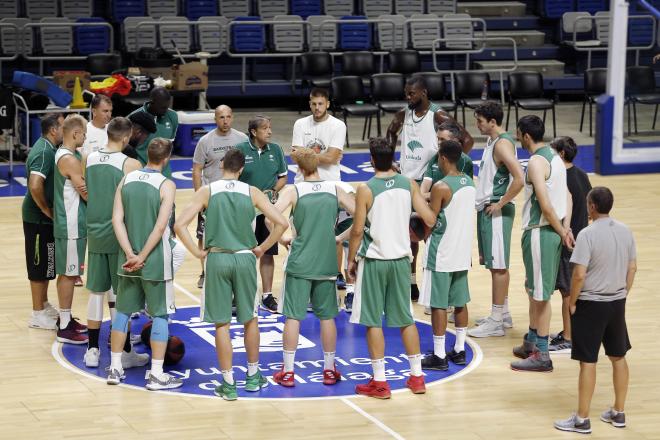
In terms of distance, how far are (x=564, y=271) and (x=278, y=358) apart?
2.29m

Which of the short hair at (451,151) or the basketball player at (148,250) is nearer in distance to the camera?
the basketball player at (148,250)

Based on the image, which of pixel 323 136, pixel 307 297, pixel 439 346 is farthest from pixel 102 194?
pixel 439 346

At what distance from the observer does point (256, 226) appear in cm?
1046

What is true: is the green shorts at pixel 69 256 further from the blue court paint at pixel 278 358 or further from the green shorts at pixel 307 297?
the green shorts at pixel 307 297

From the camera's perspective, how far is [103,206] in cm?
891

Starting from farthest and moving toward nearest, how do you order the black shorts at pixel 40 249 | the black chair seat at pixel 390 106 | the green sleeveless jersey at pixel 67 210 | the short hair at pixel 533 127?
1. the black chair seat at pixel 390 106
2. the black shorts at pixel 40 249
3. the green sleeveless jersey at pixel 67 210
4. the short hair at pixel 533 127

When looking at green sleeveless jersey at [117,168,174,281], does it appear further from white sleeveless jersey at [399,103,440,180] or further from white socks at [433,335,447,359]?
white sleeveless jersey at [399,103,440,180]

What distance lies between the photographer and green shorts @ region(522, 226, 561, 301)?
9.07 m

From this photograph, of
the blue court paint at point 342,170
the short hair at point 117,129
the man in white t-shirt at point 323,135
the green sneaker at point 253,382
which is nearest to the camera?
the green sneaker at point 253,382

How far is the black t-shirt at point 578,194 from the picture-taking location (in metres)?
9.37

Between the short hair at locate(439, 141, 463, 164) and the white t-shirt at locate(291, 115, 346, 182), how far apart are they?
5.87ft

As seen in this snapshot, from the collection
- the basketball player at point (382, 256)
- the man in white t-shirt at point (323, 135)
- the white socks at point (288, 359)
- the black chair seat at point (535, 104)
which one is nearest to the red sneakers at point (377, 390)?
the basketball player at point (382, 256)

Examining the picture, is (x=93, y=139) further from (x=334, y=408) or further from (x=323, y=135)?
(x=334, y=408)

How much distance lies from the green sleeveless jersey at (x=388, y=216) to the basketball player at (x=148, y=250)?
1395mm
